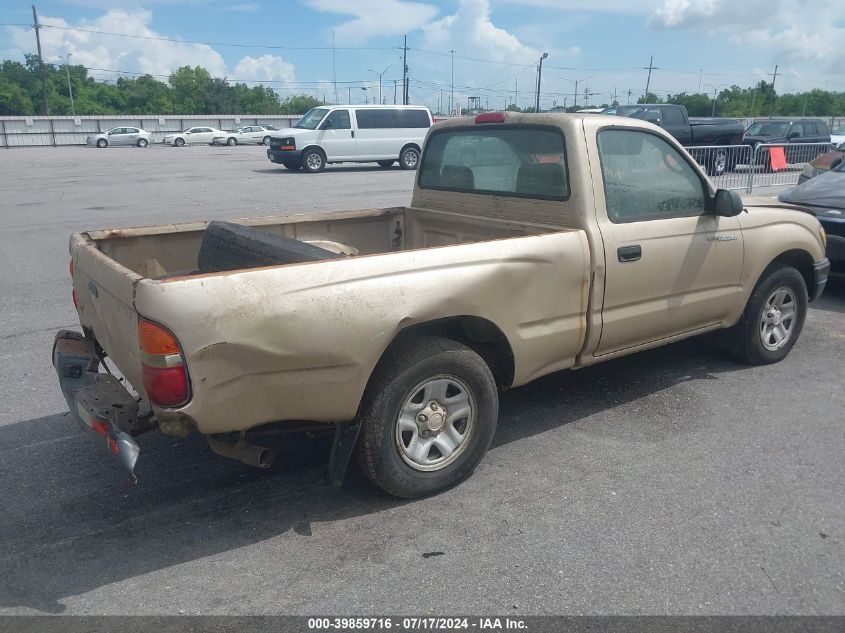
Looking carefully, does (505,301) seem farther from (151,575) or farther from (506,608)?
(151,575)

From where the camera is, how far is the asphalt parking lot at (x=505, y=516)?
113 inches

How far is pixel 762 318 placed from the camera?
209 inches

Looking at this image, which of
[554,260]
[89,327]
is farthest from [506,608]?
[89,327]

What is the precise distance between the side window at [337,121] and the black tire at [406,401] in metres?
21.1

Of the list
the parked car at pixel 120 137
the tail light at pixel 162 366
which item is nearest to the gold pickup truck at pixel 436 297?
the tail light at pixel 162 366

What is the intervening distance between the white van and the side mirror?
1910 cm

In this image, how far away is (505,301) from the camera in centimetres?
361

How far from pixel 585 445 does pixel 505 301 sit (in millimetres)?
1158

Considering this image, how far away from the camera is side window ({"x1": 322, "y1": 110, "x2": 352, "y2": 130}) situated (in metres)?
23.4

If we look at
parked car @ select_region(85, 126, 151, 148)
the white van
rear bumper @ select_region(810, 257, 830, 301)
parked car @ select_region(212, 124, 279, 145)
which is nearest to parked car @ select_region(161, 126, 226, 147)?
parked car @ select_region(212, 124, 279, 145)

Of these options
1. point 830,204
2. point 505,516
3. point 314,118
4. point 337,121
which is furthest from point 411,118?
point 505,516

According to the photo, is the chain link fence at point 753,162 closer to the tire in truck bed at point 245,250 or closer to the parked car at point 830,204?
the parked car at point 830,204

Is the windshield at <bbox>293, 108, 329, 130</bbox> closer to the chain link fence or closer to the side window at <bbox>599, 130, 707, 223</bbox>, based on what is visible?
the chain link fence

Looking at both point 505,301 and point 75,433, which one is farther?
point 75,433
